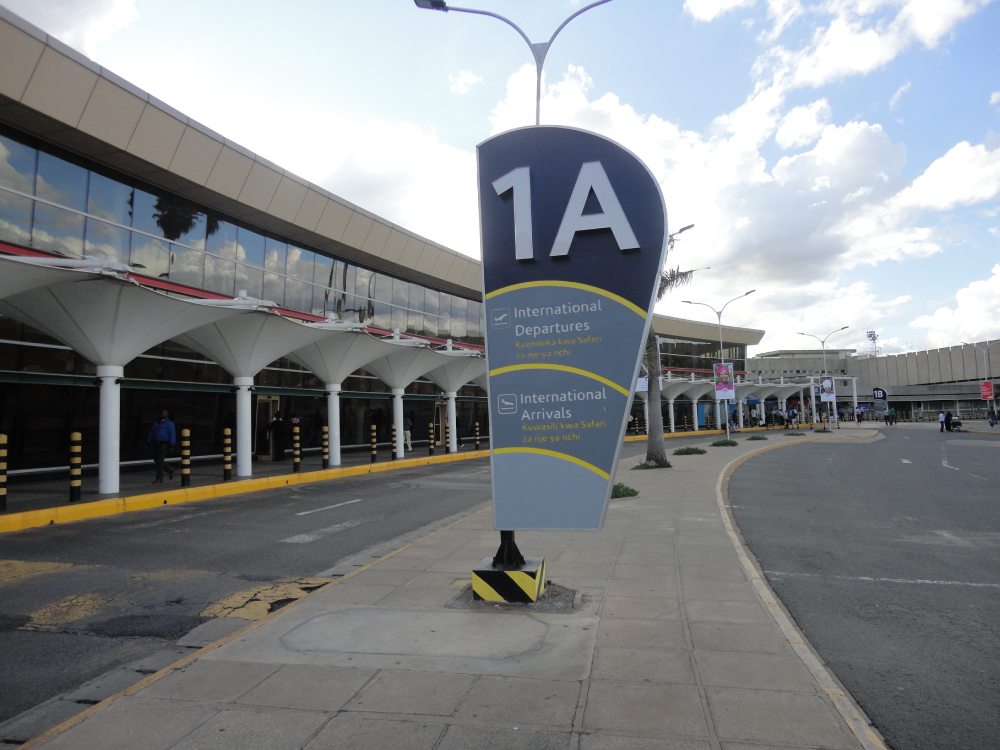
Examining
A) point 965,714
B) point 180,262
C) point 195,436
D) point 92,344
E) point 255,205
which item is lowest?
point 965,714

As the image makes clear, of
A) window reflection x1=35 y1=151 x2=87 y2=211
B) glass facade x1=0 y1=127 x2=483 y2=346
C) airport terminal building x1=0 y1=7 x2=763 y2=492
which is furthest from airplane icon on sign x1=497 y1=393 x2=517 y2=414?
window reflection x1=35 y1=151 x2=87 y2=211

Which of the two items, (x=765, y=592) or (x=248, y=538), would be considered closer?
(x=765, y=592)

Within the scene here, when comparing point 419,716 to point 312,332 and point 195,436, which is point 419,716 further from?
point 195,436

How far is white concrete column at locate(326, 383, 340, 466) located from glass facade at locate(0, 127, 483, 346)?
4145mm

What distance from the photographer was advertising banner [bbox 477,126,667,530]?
527 centimetres

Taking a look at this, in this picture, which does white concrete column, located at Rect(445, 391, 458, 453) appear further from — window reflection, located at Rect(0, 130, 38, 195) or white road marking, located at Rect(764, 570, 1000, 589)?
white road marking, located at Rect(764, 570, 1000, 589)

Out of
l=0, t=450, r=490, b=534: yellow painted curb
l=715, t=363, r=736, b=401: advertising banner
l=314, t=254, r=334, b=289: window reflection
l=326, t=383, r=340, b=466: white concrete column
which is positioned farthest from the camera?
l=715, t=363, r=736, b=401: advertising banner

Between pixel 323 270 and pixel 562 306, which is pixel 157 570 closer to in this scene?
pixel 562 306

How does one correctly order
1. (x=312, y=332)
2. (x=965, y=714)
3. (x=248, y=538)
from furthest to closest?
(x=312, y=332)
(x=248, y=538)
(x=965, y=714)

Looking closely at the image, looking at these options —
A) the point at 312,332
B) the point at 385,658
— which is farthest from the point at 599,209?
the point at 312,332

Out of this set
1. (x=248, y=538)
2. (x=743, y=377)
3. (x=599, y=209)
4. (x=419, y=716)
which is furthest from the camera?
(x=743, y=377)

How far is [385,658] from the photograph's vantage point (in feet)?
14.3

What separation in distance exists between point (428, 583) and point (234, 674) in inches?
98.8

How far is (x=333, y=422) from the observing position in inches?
845
